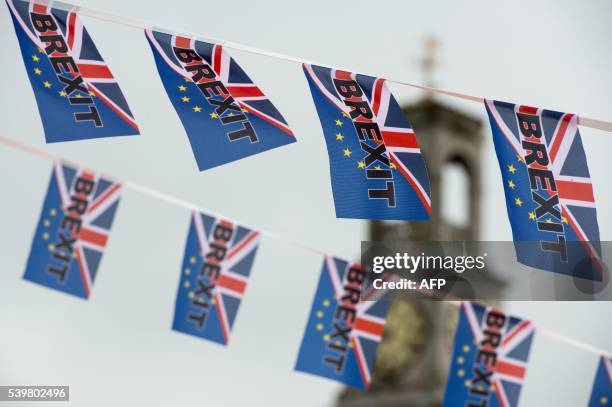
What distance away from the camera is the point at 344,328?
14516 millimetres

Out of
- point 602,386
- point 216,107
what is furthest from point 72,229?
point 602,386

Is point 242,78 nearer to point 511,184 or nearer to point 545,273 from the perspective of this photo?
point 511,184

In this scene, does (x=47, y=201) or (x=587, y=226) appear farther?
(x=47, y=201)

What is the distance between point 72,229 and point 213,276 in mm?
1903

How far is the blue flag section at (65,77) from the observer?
34.9ft

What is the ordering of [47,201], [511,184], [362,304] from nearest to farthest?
[511,184] → [47,201] → [362,304]

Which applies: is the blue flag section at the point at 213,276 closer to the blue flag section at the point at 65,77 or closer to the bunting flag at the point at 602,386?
the blue flag section at the point at 65,77

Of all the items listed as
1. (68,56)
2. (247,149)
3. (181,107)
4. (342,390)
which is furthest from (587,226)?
(342,390)

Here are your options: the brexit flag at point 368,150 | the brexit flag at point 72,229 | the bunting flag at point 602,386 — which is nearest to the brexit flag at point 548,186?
the brexit flag at point 368,150

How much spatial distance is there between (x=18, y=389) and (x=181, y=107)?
202 inches

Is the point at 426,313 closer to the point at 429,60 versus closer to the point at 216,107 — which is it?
the point at 429,60

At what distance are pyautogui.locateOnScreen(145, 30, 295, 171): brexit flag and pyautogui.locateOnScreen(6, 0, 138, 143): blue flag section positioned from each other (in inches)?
23.5

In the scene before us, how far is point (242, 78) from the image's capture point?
10742mm

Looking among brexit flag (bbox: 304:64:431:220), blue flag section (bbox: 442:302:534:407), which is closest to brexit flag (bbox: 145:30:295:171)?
brexit flag (bbox: 304:64:431:220)
